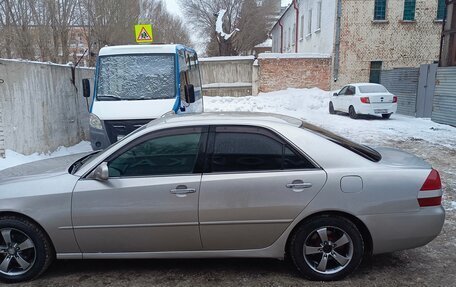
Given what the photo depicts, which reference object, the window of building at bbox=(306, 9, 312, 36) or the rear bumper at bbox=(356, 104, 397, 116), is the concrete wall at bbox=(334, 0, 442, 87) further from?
the rear bumper at bbox=(356, 104, 397, 116)

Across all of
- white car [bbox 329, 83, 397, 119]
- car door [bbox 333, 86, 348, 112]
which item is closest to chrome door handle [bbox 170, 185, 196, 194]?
white car [bbox 329, 83, 397, 119]

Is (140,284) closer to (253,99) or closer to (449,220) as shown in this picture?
(449,220)

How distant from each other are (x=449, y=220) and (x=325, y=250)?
2381mm

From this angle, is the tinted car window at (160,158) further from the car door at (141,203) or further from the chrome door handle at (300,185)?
the chrome door handle at (300,185)

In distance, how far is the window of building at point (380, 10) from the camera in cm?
2073

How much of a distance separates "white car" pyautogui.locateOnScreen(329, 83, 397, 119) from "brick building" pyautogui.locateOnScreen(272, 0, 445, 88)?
5.50 metres

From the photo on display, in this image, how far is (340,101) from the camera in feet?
54.7

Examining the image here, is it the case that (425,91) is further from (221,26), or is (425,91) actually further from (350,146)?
(221,26)

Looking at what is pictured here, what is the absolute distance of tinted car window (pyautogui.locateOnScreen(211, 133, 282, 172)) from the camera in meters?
3.36

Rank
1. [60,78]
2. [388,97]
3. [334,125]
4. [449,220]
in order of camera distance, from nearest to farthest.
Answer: [449,220], [60,78], [334,125], [388,97]

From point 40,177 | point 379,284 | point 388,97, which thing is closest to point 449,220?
point 379,284

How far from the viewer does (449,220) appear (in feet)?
15.5

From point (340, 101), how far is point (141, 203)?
14.8m

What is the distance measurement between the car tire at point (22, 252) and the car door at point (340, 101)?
14904mm
